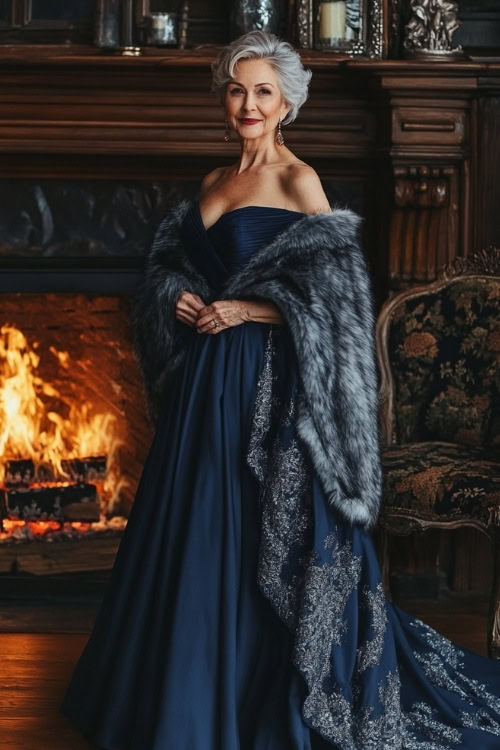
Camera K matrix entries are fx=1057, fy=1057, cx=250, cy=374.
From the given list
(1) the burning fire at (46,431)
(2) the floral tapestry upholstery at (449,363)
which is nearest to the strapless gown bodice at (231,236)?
(2) the floral tapestry upholstery at (449,363)

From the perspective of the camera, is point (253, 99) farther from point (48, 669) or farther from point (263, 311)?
point (48, 669)

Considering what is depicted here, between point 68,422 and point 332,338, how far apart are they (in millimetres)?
1893

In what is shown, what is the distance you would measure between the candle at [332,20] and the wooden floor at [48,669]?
1906mm

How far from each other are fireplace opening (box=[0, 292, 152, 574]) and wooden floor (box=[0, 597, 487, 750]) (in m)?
0.65

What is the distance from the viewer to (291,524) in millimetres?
2287

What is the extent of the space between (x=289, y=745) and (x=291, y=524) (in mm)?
461

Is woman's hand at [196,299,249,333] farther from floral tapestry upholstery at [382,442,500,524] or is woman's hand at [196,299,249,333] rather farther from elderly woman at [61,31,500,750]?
floral tapestry upholstery at [382,442,500,524]

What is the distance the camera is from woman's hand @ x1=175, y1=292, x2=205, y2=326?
2.44 m

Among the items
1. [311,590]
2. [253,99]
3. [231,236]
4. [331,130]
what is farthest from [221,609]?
[331,130]

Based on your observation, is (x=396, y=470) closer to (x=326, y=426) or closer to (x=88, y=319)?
(x=326, y=426)

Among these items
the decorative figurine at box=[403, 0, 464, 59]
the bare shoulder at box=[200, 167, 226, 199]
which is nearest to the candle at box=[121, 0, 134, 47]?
the decorative figurine at box=[403, 0, 464, 59]

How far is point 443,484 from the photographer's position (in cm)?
290

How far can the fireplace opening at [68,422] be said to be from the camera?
3891 mm

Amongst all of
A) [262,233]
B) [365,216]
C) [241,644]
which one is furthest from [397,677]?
[365,216]
